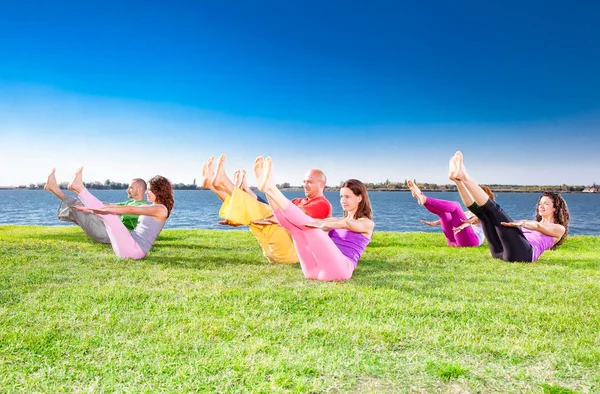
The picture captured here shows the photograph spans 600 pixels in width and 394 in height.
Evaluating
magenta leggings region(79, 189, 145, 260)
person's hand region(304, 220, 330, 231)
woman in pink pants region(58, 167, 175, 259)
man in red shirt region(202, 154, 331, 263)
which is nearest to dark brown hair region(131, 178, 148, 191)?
woman in pink pants region(58, 167, 175, 259)

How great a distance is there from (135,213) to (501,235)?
265 inches

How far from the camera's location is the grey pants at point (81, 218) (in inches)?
360

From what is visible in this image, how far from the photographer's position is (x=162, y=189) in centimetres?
908

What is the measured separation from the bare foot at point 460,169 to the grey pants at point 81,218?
699 centimetres

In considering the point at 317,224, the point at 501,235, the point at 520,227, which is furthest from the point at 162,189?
the point at 520,227

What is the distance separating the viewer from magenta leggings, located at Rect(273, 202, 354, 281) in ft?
18.5

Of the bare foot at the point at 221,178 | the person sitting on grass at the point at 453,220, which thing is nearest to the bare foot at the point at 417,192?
the person sitting on grass at the point at 453,220

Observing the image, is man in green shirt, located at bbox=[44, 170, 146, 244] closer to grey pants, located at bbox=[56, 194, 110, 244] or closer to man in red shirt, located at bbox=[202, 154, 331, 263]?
grey pants, located at bbox=[56, 194, 110, 244]

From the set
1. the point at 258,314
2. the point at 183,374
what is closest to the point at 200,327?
the point at 258,314

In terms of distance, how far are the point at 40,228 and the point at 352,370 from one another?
15.5 meters

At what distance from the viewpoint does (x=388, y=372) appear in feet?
11.4

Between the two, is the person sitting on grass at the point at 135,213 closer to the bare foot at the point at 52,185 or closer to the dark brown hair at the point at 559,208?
the bare foot at the point at 52,185

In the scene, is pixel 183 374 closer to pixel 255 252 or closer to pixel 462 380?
pixel 462 380

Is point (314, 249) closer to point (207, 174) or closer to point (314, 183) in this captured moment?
point (314, 183)
